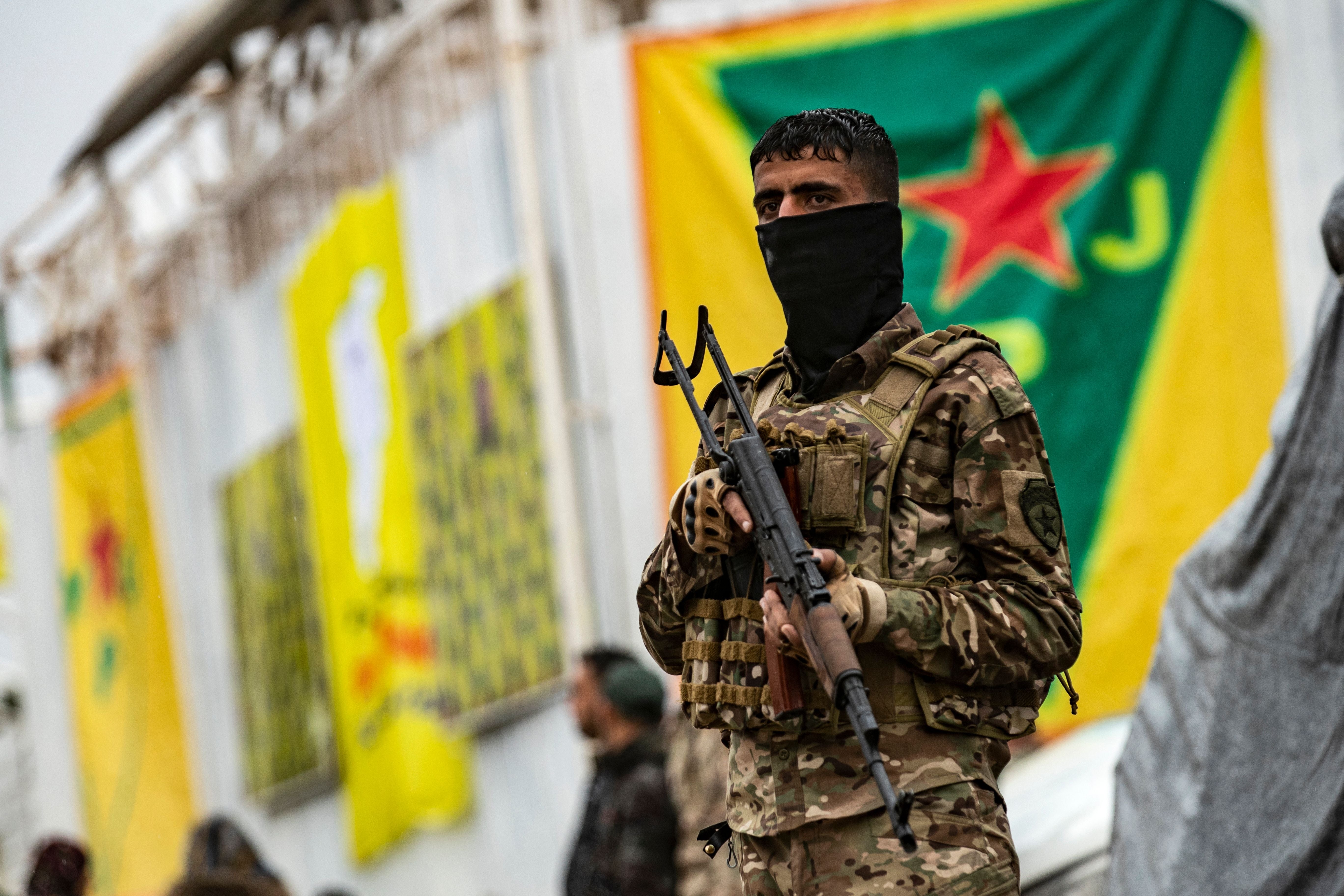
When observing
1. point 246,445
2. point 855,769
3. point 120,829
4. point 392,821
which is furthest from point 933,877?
point 120,829

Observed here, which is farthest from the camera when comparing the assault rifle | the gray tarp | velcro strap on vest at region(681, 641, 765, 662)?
the gray tarp

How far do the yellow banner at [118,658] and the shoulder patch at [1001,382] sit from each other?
33.1ft

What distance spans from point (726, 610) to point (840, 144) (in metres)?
0.61

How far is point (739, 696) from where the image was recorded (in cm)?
220

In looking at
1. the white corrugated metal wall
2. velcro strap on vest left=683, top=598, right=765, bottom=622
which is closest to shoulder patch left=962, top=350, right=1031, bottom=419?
velcro strap on vest left=683, top=598, right=765, bottom=622

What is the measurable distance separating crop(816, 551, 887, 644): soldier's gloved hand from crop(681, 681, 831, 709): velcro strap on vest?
100 millimetres

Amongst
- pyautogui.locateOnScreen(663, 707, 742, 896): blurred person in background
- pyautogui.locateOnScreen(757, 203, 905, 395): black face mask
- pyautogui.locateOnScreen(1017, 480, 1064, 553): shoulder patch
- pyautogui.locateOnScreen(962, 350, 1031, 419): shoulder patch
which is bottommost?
pyautogui.locateOnScreen(663, 707, 742, 896): blurred person in background

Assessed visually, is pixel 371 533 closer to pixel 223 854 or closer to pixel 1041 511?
pixel 223 854

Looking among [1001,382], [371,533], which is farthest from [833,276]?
[371,533]

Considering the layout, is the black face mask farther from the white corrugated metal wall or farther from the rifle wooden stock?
the white corrugated metal wall

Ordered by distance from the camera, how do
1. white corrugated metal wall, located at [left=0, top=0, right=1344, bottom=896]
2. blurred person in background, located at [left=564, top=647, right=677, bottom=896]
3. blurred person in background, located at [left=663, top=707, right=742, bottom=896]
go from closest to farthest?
blurred person in background, located at [left=663, top=707, right=742, bottom=896] → blurred person in background, located at [left=564, top=647, right=677, bottom=896] → white corrugated metal wall, located at [left=0, top=0, right=1344, bottom=896]

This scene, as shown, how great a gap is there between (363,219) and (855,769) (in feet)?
21.9

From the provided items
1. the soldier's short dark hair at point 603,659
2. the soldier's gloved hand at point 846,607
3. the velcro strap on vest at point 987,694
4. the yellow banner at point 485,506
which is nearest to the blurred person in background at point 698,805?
the soldier's short dark hair at point 603,659

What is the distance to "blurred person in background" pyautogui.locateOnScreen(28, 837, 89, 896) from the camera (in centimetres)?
596
